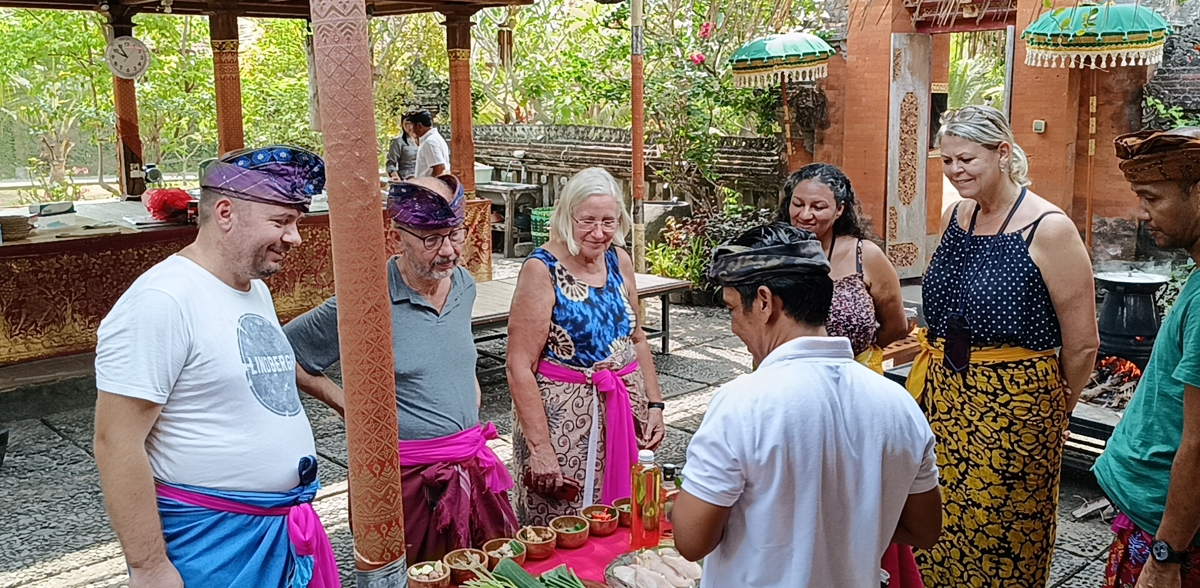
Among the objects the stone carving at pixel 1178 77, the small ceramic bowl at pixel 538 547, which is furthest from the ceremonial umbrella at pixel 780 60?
the small ceramic bowl at pixel 538 547

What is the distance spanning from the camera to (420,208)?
279 cm

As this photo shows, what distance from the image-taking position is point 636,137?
25.7 feet

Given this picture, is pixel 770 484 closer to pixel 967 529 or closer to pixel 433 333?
pixel 433 333

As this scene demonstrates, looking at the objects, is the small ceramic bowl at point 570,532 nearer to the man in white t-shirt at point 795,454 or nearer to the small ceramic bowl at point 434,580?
the small ceramic bowl at point 434,580

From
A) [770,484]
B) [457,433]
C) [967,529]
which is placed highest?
[770,484]

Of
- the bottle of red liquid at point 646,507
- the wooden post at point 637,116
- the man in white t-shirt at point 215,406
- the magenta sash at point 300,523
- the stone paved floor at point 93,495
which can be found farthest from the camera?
the wooden post at point 637,116

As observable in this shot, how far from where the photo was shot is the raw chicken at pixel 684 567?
97.4 inches

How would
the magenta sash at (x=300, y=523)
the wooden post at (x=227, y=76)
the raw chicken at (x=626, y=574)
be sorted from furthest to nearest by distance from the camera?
the wooden post at (x=227, y=76) < the raw chicken at (x=626, y=574) < the magenta sash at (x=300, y=523)

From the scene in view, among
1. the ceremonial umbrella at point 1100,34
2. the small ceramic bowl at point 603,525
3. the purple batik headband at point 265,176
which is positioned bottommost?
the small ceramic bowl at point 603,525

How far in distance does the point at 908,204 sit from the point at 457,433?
7663 mm

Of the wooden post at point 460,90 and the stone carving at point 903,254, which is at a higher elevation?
the wooden post at point 460,90

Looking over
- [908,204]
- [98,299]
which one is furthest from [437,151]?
[908,204]

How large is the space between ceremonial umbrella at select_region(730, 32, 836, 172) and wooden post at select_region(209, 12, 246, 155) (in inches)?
182

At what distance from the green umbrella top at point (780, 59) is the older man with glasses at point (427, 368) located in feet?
21.2
